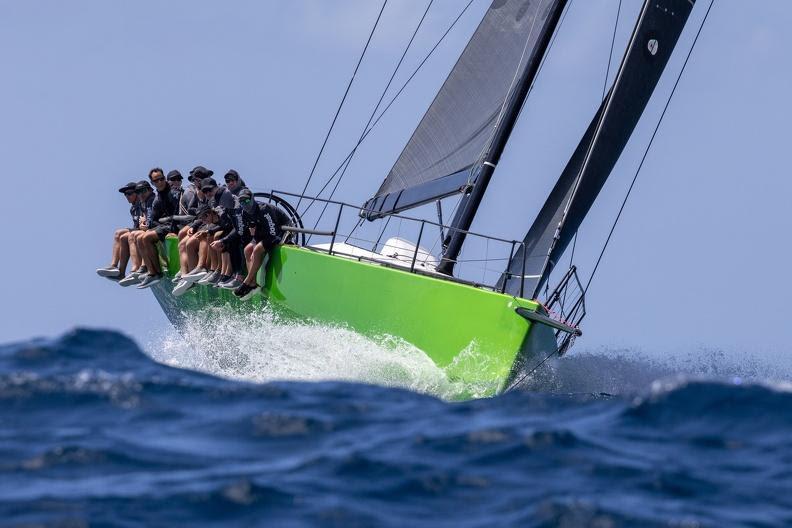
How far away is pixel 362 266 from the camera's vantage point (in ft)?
31.3

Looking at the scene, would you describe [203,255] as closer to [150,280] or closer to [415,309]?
[150,280]

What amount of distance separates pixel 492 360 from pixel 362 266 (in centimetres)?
159

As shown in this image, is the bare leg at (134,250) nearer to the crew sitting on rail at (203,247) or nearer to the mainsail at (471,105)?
the crew sitting on rail at (203,247)

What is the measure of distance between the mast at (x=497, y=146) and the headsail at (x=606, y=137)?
0.51 meters

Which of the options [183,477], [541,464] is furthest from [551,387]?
[183,477]

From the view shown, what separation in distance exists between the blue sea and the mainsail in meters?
4.02

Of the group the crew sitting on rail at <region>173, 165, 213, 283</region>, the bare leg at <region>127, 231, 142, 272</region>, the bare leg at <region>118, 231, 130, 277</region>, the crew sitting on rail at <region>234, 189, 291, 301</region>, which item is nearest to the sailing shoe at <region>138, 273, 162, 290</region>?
the bare leg at <region>127, 231, 142, 272</region>

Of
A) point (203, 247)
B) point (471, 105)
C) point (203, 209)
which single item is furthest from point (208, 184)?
point (471, 105)

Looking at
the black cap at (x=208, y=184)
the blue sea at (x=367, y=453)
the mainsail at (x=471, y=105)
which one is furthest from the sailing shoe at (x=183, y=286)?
the blue sea at (x=367, y=453)

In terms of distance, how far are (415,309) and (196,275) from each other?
9.29ft

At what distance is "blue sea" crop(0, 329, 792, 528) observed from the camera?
4098 mm

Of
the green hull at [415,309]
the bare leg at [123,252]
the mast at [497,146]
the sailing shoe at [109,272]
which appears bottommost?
the sailing shoe at [109,272]

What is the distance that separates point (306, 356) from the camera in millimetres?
9156

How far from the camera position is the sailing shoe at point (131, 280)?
12.4 m
